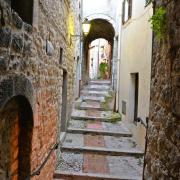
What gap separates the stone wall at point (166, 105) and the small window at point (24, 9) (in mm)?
1536

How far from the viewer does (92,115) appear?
11312 mm

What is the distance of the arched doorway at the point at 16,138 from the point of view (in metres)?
3.33

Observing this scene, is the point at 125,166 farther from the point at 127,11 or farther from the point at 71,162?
the point at 127,11

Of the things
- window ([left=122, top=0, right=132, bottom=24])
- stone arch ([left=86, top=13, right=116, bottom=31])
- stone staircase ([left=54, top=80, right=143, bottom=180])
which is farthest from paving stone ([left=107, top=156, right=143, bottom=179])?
stone arch ([left=86, top=13, right=116, bottom=31])

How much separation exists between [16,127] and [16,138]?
0.15 m

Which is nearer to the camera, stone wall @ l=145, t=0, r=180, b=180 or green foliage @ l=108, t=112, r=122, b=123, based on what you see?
stone wall @ l=145, t=0, r=180, b=180

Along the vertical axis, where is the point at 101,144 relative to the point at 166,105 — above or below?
below

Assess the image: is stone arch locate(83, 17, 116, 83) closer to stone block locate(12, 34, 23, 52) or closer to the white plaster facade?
the white plaster facade

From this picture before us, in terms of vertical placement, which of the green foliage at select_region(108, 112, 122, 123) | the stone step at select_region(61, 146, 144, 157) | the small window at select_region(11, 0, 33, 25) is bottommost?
the stone step at select_region(61, 146, 144, 157)

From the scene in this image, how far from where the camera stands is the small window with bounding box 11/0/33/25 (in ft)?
12.1

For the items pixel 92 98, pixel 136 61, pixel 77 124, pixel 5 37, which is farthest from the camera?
pixel 92 98

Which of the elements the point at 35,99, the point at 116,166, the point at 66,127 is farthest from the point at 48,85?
the point at 66,127

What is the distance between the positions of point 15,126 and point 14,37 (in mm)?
1196

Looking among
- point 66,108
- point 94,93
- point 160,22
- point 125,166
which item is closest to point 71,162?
point 125,166
